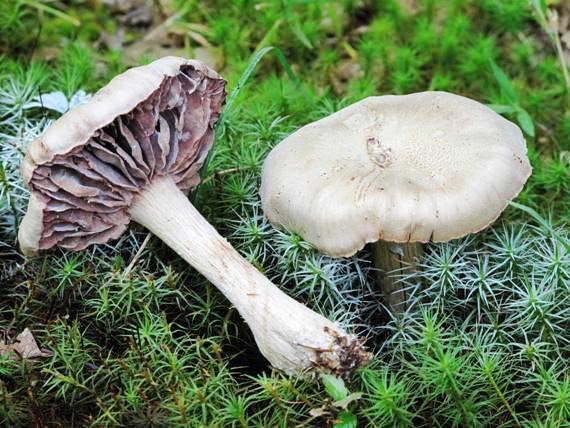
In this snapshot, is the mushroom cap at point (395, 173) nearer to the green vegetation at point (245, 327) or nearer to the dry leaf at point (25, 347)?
the green vegetation at point (245, 327)

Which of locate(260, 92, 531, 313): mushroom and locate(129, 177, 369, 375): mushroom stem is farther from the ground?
locate(260, 92, 531, 313): mushroom

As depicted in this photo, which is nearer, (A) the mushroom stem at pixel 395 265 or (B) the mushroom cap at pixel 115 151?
(B) the mushroom cap at pixel 115 151

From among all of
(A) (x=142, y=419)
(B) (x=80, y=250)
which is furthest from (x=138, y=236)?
(A) (x=142, y=419)

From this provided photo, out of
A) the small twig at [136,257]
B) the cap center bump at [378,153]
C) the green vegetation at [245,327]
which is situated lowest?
the green vegetation at [245,327]

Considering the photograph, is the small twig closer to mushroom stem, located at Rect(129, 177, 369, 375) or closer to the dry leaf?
mushroom stem, located at Rect(129, 177, 369, 375)

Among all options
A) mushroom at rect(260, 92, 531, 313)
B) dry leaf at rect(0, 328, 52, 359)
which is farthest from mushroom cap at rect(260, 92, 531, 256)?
dry leaf at rect(0, 328, 52, 359)

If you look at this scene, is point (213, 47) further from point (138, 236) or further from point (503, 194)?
point (503, 194)

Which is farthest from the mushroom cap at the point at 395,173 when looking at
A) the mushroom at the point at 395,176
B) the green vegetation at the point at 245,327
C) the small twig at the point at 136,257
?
the small twig at the point at 136,257

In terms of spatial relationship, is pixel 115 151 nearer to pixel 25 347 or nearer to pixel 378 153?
pixel 25 347
